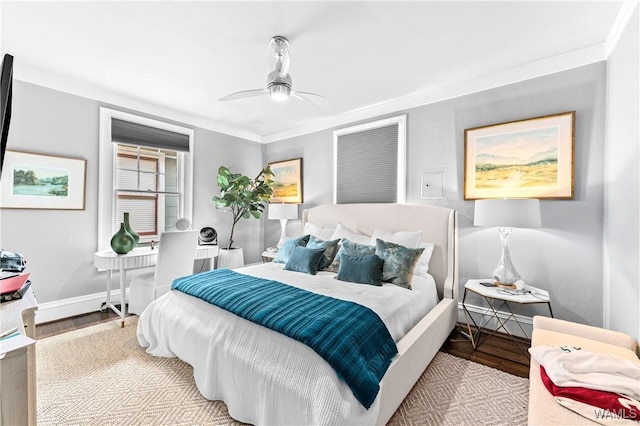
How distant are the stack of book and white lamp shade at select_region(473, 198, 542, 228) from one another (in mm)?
3047

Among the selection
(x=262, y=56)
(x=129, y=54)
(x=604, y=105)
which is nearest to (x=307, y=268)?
(x=262, y=56)

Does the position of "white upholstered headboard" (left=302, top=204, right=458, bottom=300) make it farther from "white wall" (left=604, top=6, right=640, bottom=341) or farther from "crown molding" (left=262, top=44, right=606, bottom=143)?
"crown molding" (left=262, top=44, right=606, bottom=143)

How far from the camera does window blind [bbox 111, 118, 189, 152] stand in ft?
11.6

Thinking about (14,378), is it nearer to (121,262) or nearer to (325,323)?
(325,323)

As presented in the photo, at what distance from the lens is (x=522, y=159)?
2.71 metres

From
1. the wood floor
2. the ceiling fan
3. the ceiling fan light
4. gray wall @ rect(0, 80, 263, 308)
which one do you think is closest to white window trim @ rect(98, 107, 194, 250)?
gray wall @ rect(0, 80, 263, 308)

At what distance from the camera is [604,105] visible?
2369 mm

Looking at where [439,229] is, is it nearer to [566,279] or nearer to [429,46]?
[566,279]

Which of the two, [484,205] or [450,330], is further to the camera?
[450,330]

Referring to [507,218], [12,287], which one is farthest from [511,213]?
[12,287]

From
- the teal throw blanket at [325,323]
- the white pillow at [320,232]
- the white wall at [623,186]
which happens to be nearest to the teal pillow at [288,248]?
the white pillow at [320,232]

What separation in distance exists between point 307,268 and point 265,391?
1.41 m

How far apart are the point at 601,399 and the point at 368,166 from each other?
10.0ft

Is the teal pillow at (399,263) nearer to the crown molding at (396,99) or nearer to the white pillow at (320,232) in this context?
the white pillow at (320,232)
